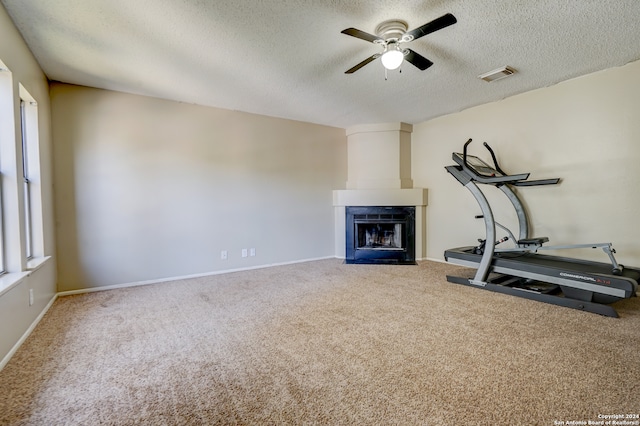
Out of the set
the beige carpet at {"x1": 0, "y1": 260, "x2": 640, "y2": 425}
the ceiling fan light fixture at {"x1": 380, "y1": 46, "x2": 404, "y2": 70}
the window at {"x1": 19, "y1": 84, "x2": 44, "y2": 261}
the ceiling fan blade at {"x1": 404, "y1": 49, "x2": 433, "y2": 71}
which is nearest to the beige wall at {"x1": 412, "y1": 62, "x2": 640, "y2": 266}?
the beige carpet at {"x1": 0, "y1": 260, "x2": 640, "y2": 425}

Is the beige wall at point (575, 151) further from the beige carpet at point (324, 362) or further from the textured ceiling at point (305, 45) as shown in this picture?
the beige carpet at point (324, 362)

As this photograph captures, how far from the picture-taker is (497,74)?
127 inches

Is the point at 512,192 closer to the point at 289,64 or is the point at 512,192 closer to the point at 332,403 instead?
the point at 289,64

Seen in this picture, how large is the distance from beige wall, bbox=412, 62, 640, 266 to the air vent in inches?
10.1

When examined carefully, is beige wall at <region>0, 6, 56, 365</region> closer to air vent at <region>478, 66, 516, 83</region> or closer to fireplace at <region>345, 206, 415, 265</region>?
fireplace at <region>345, 206, 415, 265</region>

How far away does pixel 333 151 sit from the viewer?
5453 mm

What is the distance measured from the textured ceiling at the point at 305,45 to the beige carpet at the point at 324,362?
2454mm

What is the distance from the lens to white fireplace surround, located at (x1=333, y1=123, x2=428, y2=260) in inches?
202

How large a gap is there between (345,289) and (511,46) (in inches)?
117

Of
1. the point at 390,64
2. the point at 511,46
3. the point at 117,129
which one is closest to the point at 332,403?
the point at 390,64

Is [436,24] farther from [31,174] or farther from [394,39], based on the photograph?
[31,174]

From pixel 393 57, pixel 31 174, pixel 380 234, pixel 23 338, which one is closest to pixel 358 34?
pixel 393 57

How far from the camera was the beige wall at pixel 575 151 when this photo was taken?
3104 millimetres

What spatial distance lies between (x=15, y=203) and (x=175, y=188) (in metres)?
1.81
